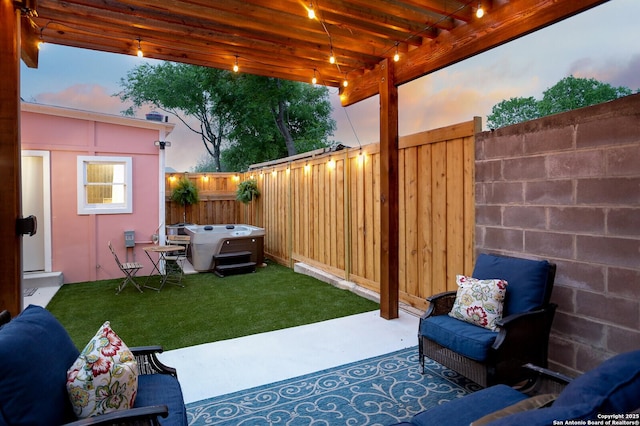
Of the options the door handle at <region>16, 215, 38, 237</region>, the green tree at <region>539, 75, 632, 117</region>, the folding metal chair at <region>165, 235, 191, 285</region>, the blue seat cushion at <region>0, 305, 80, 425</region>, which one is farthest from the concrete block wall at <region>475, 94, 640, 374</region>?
the folding metal chair at <region>165, 235, 191, 285</region>

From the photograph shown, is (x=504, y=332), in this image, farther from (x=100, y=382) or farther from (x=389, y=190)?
(x=100, y=382)

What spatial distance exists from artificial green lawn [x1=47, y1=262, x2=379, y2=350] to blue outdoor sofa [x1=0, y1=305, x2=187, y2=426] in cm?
198

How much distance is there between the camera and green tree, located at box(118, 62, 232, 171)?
53.8 feet

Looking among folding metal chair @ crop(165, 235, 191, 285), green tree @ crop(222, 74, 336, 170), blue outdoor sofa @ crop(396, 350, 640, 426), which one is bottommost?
folding metal chair @ crop(165, 235, 191, 285)

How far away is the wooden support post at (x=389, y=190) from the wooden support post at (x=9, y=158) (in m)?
3.27

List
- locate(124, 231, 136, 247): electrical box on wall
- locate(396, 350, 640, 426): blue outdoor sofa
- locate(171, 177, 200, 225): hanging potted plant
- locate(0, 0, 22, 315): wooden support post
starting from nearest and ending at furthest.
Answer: locate(396, 350, 640, 426): blue outdoor sofa, locate(0, 0, 22, 315): wooden support post, locate(124, 231, 136, 247): electrical box on wall, locate(171, 177, 200, 225): hanging potted plant

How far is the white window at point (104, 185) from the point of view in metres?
6.44

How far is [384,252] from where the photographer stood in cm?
423

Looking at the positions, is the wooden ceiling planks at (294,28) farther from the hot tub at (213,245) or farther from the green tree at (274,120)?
the green tree at (274,120)

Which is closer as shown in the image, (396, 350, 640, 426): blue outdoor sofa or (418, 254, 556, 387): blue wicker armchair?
(396, 350, 640, 426): blue outdoor sofa

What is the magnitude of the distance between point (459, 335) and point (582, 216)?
1.28m

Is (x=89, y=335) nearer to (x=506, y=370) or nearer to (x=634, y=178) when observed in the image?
(x=506, y=370)

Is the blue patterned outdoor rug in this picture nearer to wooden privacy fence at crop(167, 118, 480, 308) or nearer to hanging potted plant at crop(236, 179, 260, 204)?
wooden privacy fence at crop(167, 118, 480, 308)

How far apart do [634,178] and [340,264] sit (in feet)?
13.7
